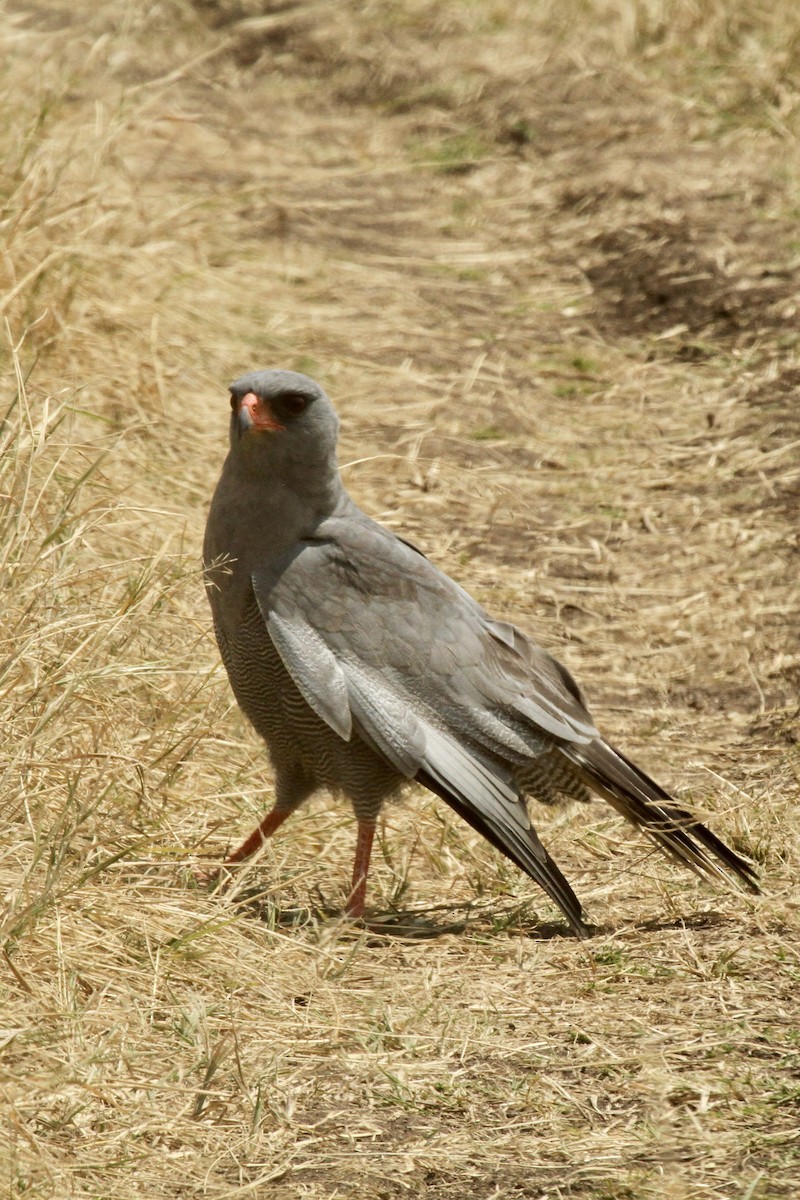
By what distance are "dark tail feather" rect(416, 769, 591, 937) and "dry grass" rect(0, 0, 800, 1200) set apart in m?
0.13

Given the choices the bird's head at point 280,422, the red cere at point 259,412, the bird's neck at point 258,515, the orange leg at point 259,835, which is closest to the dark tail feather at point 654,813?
the orange leg at point 259,835

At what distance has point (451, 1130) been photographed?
3.06 m

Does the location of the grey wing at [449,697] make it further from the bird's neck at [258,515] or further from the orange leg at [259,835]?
the orange leg at [259,835]

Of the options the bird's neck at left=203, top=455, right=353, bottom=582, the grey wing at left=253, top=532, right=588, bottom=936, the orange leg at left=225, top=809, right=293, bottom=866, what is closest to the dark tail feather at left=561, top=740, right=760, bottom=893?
the grey wing at left=253, top=532, right=588, bottom=936

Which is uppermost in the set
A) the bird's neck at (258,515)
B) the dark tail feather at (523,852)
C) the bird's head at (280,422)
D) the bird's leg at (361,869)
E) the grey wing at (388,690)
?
the bird's head at (280,422)

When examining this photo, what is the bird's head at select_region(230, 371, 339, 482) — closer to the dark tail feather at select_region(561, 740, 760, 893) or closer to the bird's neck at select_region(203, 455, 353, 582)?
the bird's neck at select_region(203, 455, 353, 582)

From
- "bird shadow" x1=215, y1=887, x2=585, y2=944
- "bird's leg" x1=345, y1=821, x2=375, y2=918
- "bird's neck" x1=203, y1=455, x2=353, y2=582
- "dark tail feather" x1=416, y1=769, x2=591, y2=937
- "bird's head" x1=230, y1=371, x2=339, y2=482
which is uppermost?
"bird's head" x1=230, y1=371, x2=339, y2=482

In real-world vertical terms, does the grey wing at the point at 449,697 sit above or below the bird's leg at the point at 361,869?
above

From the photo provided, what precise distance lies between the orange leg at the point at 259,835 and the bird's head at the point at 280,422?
901 millimetres

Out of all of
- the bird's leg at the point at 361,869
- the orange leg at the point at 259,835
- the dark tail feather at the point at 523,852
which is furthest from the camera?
the orange leg at the point at 259,835

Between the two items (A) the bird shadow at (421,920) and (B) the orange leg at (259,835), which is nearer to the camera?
(A) the bird shadow at (421,920)

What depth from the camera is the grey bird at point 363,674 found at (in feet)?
12.7

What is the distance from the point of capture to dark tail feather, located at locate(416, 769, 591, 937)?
12.6ft

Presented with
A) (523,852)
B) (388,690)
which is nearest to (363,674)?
(388,690)
